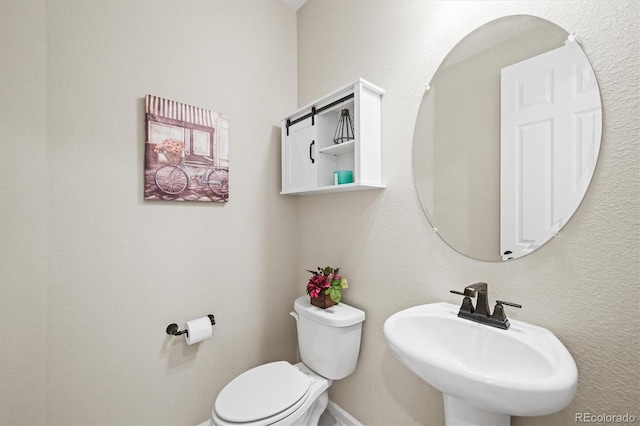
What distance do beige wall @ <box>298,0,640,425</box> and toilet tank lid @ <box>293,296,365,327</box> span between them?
0.25 feet

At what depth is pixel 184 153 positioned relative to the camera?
56.3 inches

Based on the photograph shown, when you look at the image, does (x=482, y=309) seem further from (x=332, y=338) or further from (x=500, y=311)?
(x=332, y=338)

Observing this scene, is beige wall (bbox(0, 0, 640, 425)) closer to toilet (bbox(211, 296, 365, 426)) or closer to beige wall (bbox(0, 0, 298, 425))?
beige wall (bbox(0, 0, 298, 425))

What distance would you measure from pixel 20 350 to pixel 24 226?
48 cm

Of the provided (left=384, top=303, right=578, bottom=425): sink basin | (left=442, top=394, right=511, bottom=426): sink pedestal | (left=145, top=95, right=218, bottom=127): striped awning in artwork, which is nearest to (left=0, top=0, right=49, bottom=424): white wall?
(left=145, top=95, right=218, bottom=127): striped awning in artwork

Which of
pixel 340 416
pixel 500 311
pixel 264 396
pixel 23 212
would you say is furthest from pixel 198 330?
pixel 500 311

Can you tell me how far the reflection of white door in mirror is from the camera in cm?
85

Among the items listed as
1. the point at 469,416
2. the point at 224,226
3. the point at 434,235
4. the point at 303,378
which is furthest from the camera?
the point at 224,226

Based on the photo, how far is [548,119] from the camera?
0.92 m

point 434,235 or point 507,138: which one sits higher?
point 507,138

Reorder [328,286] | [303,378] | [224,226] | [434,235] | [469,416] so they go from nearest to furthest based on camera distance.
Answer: [469,416] → [434,235] → [303,378] → [328,286] → [224,226]

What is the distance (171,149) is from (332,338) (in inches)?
48.9

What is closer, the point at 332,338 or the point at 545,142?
the point at 545,142

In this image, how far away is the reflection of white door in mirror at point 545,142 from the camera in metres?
0.85
